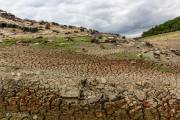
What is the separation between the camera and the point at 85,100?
15906 millimetres

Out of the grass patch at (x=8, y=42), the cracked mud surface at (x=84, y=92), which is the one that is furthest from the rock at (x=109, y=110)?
the grass patch at (x=8, y=42)

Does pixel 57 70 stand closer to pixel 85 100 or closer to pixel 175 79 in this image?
pixel 85 100

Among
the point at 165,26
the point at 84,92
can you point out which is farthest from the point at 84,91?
the point at 165,26

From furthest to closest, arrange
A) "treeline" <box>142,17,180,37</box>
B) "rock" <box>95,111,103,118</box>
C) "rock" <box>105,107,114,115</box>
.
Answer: "treeline" <box>142,17,180,37</box> → "rock" <box>105,107,114,115</box> → "rock" <box>95,111,103,118</box>

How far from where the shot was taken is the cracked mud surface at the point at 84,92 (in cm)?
1552

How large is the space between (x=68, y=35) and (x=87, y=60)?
5327 mm

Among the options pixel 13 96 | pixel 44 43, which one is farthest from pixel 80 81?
pixel 44 43

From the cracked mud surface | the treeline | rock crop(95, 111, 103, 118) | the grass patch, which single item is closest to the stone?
the cracked mud surface

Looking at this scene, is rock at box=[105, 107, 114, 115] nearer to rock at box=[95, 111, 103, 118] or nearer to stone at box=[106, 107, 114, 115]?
stone at box=[106, 107, 114, 115]

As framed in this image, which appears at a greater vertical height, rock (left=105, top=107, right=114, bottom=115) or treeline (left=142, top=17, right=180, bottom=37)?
treeline (left=142, top=17, right=180, bottom=37)

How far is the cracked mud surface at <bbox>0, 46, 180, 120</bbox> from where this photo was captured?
1552 cm

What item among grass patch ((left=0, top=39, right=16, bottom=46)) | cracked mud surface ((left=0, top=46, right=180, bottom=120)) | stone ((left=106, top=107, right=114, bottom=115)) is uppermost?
grass patch ((left=0, top=39, right=16, bottom=46))

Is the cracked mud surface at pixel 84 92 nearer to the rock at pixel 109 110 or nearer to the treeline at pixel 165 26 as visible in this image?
the rock at pixel 109 110

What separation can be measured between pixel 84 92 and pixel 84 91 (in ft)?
0.18
